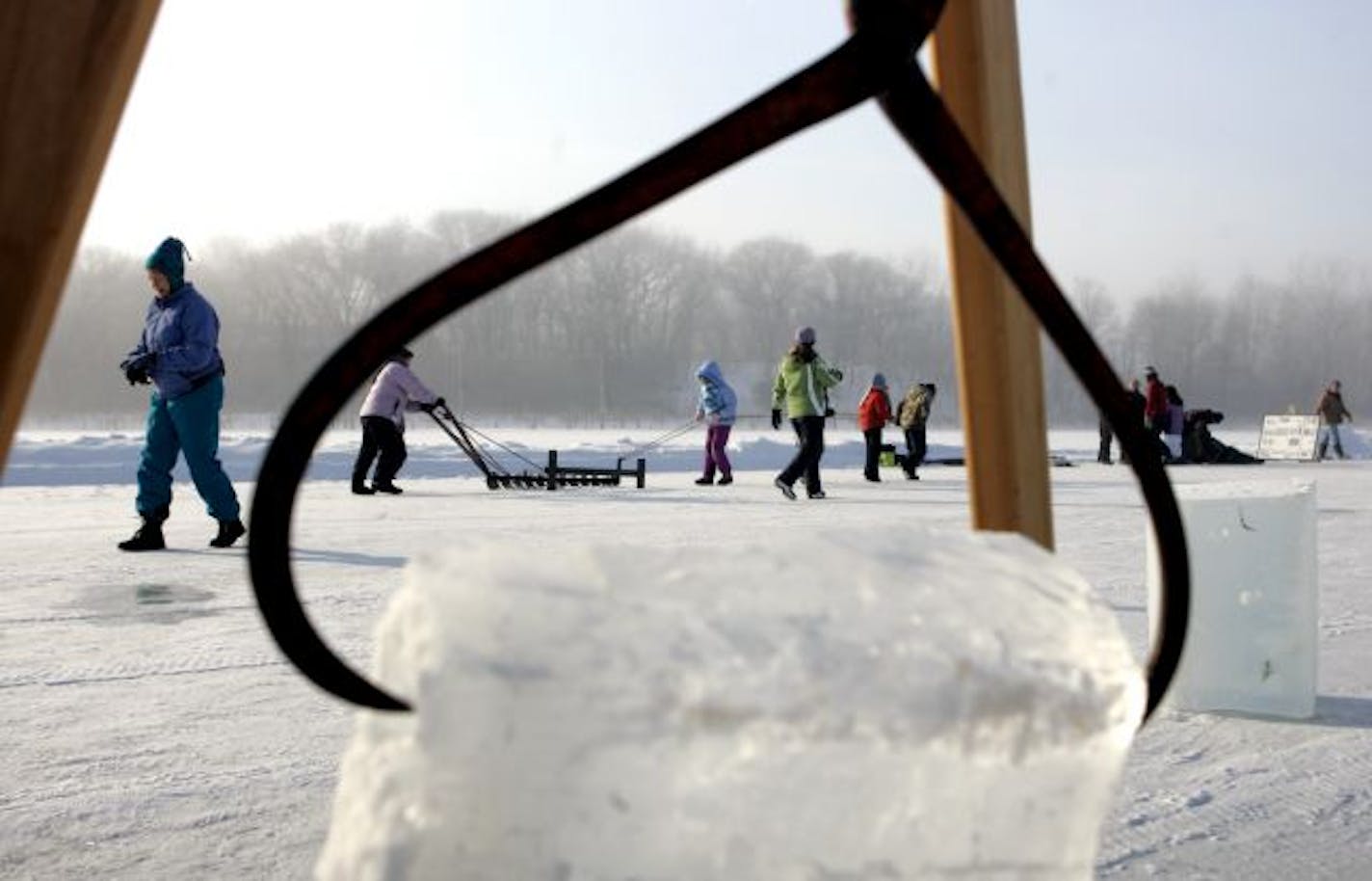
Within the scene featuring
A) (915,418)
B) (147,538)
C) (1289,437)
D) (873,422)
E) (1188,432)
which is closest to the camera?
(147,538)

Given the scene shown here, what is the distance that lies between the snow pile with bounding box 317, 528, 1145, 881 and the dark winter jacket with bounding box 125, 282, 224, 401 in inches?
188

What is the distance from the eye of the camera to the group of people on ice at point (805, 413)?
348 inches

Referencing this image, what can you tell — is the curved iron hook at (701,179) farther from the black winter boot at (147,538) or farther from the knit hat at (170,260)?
the black winter boot at (147,538)

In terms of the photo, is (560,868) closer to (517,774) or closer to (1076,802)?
(517,774)

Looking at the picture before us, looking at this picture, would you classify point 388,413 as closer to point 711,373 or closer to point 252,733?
point 711,373

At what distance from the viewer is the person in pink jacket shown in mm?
9070

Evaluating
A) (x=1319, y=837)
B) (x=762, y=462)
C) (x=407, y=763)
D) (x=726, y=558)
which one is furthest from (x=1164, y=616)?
(x=762, y=462)

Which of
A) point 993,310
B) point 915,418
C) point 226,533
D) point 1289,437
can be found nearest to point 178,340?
point 226,533

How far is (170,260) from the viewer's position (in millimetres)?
4688

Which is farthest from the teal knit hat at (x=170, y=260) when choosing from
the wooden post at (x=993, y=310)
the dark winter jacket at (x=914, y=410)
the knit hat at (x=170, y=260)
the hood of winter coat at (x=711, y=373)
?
the dark winter jacket at (x=914, y=410)

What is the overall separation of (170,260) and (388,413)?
443 cm

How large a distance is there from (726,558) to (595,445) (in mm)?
22348

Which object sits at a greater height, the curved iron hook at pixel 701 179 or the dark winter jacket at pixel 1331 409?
the dark winter jacket at pixel 1331 409

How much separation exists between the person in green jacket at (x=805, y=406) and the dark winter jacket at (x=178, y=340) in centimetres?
469
